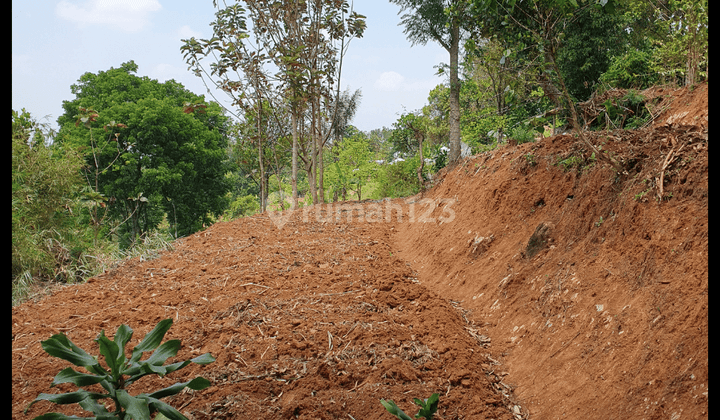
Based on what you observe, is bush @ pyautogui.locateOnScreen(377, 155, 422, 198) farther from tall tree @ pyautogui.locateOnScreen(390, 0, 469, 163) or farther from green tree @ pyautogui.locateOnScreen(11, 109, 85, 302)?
green tree @ pyautogui.locateOnScreen(11, 109, 85, 302)

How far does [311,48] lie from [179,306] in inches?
307

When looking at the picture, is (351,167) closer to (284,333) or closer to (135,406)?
(284,333)

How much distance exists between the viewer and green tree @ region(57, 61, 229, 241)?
1650cm

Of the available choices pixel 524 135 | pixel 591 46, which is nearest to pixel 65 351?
pixel 524 135

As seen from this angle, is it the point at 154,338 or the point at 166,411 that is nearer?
the point at 166,411

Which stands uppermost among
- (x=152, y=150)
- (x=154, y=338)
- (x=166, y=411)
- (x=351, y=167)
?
(x=152, y=150)

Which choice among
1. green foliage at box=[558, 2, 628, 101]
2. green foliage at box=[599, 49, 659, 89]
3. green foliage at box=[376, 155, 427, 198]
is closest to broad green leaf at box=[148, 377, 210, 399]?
green foliage at box=[599, 49, 659, 89]

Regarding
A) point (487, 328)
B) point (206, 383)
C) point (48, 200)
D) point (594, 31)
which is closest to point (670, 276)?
point (487, 328)

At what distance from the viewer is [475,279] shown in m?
4.17

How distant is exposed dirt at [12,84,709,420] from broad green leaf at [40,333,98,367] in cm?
53

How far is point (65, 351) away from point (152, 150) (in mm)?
17642

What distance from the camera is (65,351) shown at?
5.18ft
